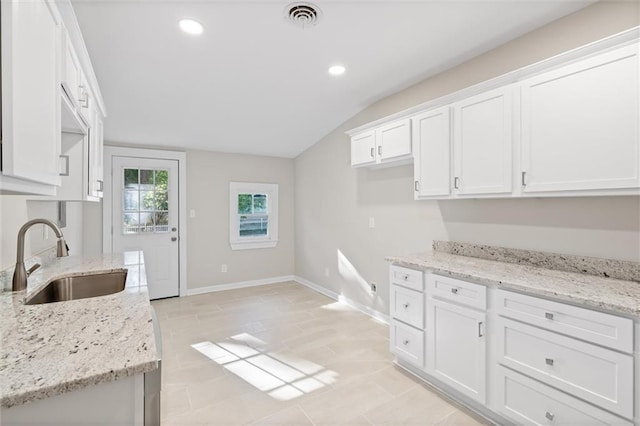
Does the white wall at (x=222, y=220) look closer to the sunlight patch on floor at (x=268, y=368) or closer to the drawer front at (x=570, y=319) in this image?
the sunlight patch on floor at (x=268, y=368)

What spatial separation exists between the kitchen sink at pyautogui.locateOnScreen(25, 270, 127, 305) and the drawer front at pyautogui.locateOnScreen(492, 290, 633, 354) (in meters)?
2.42

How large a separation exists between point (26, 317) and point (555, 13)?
334 cm

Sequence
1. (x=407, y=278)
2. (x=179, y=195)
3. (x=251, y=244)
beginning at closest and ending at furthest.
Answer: (x=407, y=278), (x=179, y=195), (x=251, y=244)

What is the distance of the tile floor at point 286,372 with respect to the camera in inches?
80.7

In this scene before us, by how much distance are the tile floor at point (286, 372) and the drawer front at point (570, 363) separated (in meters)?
0.58

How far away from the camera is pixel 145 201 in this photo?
178 inches

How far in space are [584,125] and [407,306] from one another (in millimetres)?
1675

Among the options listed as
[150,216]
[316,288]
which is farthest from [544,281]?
[150,216]

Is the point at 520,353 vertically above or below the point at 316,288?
above

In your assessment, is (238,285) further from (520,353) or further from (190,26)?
(520,353)

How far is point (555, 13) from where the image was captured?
210 cm

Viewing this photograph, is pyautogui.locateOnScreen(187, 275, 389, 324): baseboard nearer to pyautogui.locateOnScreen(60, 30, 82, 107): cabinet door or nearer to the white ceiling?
the white ceiling

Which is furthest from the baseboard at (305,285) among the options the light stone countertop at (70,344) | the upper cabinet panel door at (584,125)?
the light stone countertop at (70,344)

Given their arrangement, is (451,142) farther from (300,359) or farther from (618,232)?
(300,359)
